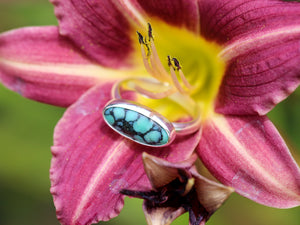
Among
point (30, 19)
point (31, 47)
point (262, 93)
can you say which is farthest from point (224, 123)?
point (30, 19)

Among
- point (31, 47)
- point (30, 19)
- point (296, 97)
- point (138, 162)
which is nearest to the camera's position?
point (138, 162)

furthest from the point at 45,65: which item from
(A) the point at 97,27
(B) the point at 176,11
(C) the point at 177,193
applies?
(C) the point at 177,193

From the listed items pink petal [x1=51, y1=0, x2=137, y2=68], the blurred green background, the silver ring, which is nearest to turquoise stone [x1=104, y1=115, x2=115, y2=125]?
the silver ring

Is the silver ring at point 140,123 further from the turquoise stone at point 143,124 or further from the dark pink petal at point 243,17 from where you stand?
the dark pink petal at point 243,17

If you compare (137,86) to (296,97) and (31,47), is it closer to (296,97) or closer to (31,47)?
(31,47)

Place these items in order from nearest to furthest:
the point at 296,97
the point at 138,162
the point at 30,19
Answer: the point at 138,162 < the point at 296,97 < the point at 30,19
